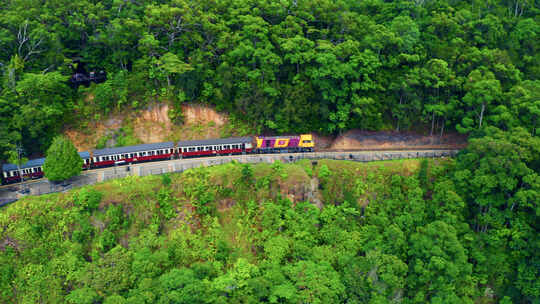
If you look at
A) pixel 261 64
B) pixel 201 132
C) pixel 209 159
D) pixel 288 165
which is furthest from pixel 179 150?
pixel 261 64

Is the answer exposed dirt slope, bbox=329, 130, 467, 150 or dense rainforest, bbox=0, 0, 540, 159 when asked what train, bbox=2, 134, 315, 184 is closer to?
dense rainforest, bbox=0, 0, 540, 159

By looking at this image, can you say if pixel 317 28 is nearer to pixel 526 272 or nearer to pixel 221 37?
pixel 221 37

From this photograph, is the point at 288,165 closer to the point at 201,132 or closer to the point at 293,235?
the point at 293,235

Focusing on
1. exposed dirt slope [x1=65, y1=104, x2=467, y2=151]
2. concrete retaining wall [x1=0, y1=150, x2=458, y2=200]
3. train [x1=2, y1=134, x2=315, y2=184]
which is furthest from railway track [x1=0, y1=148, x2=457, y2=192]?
exposed dirt slope [x1=65, y1=104, x2=467, y2=151]

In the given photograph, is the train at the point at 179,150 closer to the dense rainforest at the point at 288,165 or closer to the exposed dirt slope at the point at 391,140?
the dense rainforest at the point at 288,165

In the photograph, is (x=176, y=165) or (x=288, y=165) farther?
(x=176, y=165)

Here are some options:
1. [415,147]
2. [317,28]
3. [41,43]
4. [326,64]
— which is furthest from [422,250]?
[41,43]

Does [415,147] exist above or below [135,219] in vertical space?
above

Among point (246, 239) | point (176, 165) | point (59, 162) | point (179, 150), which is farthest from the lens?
point (179, 150)
